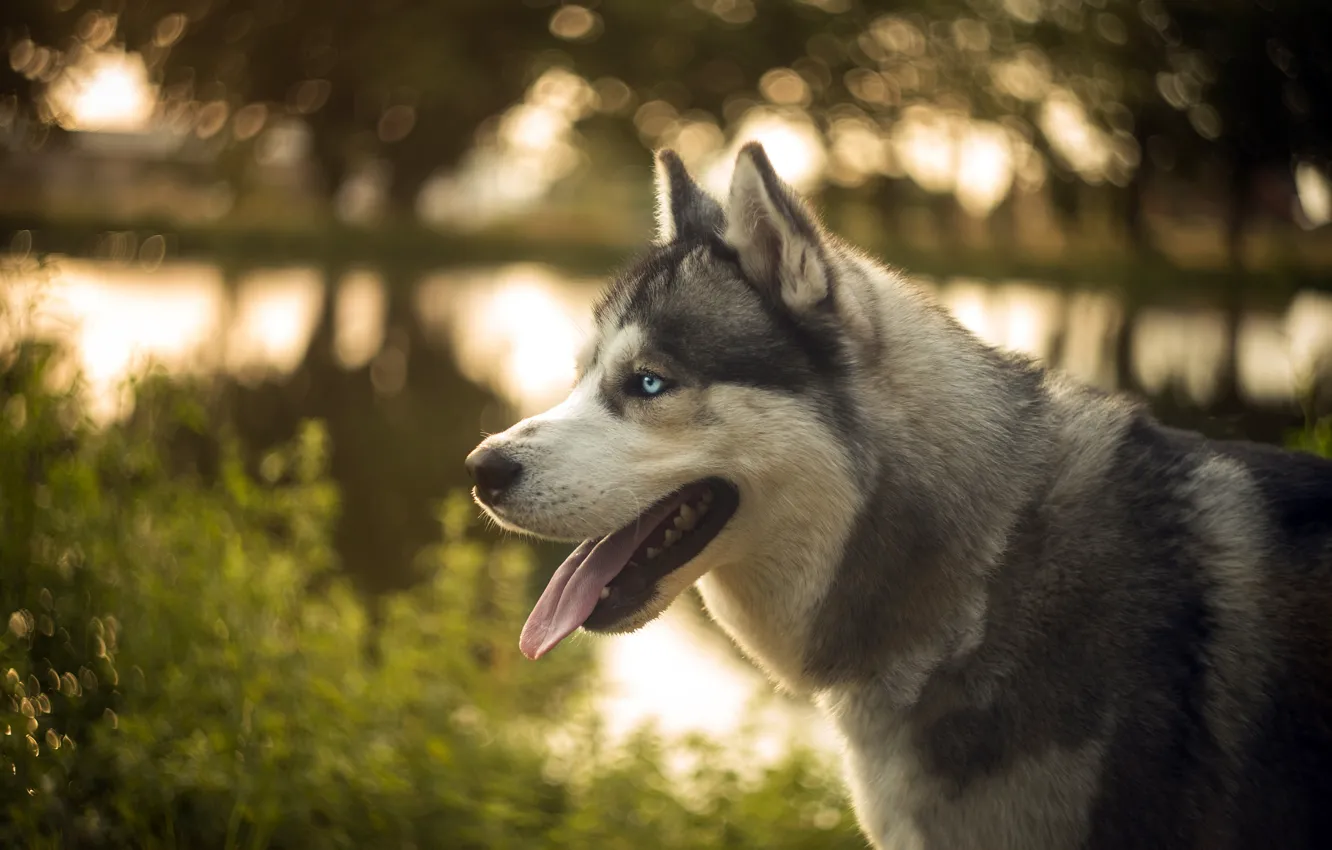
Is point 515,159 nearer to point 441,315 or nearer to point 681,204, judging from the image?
point 441,315

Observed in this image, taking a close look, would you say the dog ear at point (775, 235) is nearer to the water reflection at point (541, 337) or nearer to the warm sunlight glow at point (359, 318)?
the water reflection at point (541, 337)

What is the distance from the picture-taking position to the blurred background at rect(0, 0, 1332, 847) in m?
3.70

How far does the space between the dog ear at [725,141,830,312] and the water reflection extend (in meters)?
0.56

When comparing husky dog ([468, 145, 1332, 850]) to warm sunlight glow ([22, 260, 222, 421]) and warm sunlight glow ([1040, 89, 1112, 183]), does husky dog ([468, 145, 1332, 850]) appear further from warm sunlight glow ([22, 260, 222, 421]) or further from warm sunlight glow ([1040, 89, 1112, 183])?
warm sunlight glow ([1040, 89, 1112, 183])

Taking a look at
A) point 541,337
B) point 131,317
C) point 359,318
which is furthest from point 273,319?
point 541,337

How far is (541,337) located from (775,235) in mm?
15017

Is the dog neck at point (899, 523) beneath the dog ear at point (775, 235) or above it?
beneath

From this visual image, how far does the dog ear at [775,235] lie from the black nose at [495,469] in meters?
0.69

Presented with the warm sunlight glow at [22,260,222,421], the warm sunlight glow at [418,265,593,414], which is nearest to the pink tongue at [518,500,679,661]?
the warm sunlight glow at [22,260,222,421]

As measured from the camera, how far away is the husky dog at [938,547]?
2227 millimetres

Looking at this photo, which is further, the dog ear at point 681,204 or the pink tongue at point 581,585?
the dog ear at point 681,204

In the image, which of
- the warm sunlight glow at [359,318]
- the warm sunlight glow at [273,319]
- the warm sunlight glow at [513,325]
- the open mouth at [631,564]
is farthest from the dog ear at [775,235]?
the warm sunlight glow at [359,318]

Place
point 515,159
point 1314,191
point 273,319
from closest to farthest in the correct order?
point 1314,191
point 273,319
point 515,159

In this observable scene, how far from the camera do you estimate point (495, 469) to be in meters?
2.58
